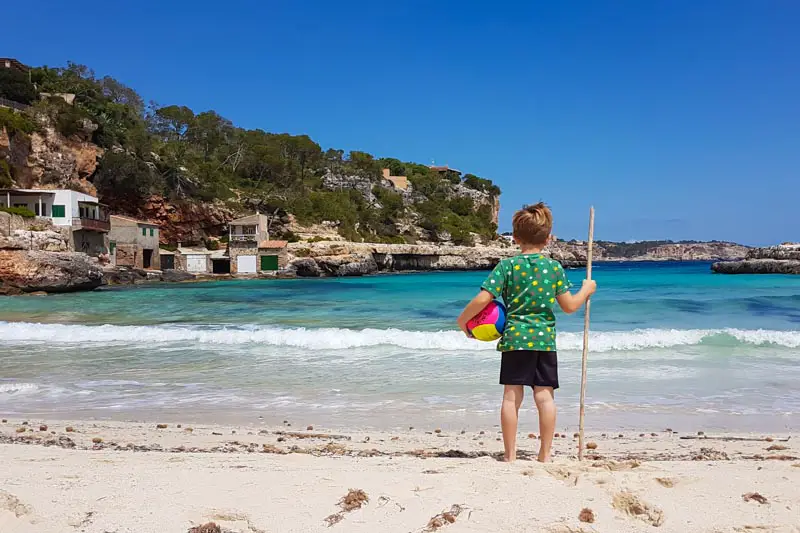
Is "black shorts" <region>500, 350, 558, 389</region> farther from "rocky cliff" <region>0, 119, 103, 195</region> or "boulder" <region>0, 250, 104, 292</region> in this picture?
"rocky cliff" <region>0, 119, 103, 195</region>

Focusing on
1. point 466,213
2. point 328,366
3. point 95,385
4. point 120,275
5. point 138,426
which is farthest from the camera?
point 466,213

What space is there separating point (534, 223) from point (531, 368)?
1.01 m

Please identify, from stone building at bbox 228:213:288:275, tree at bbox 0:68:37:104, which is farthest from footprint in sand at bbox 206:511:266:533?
tree at bbox 0:68:37:104

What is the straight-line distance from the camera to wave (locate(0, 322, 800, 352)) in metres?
12.3

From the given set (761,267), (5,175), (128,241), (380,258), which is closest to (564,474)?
(5,175)

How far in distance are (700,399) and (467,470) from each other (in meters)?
5.42

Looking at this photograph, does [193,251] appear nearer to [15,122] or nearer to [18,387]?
[15,122]

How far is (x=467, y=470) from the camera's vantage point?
11.9 feet

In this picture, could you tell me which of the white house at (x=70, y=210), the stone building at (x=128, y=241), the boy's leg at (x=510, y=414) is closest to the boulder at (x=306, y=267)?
the stone building at (x=128, y=241)

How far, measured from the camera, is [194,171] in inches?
2729

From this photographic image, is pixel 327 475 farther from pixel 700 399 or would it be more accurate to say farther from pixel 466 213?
pixel 466 213

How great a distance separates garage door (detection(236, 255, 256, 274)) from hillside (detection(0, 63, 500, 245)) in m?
7.47

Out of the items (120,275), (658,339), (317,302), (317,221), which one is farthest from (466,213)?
(658,339)

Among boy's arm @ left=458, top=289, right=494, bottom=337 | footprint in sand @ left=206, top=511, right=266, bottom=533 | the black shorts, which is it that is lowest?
footprint in sand @ left=206, top=511, right=266, bottom=533
